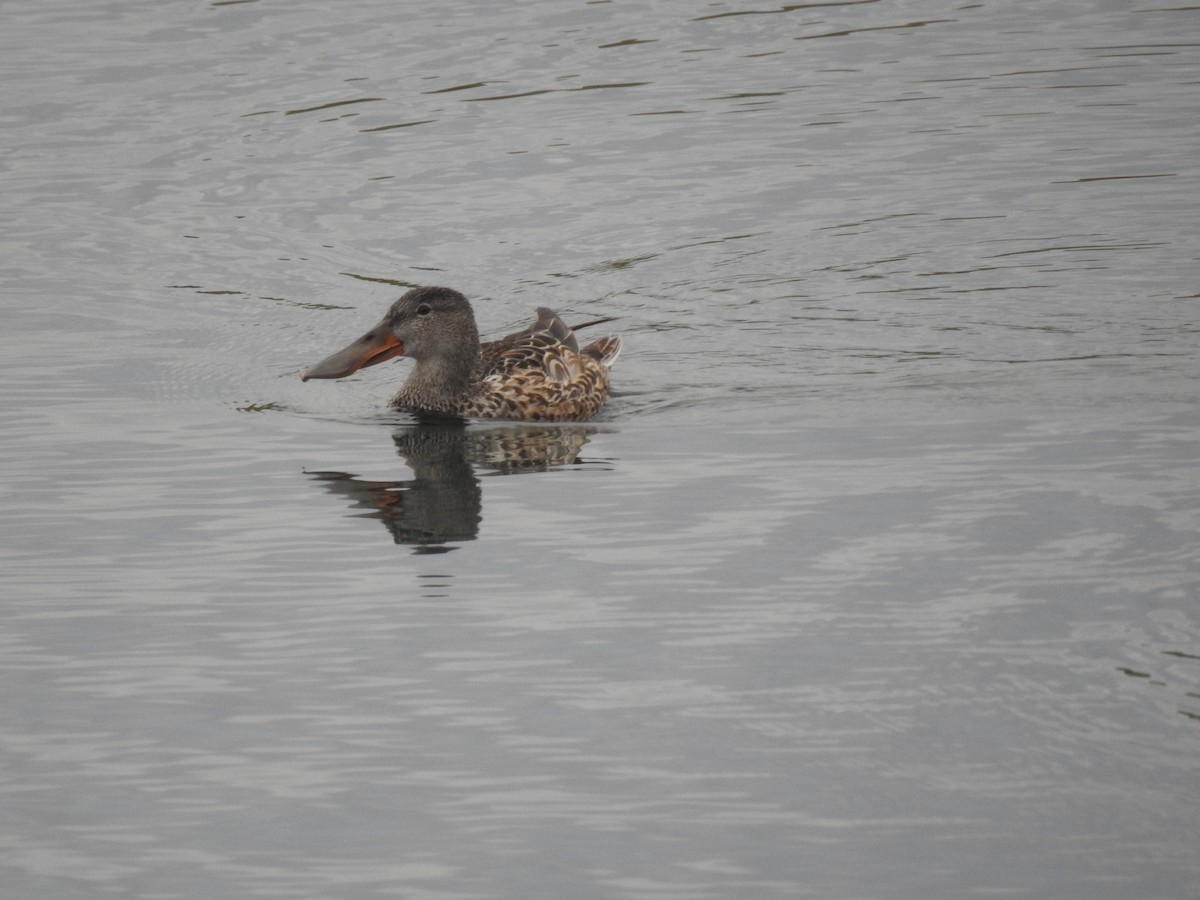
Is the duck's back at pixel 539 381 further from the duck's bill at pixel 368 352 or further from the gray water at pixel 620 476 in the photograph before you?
the duck's bill at pixel 368 352

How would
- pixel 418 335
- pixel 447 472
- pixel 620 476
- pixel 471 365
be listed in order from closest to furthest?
pixel 620 476, pixel 447 472, pixel 418 335, pixel 471 365

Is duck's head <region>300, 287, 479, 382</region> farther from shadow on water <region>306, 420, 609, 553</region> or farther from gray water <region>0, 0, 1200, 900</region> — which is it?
shadow on water <region>306, 420, 609, 553</region>

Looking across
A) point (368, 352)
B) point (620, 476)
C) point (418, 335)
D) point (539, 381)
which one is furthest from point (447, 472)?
point (368, 352)

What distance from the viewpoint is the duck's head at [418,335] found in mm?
13211

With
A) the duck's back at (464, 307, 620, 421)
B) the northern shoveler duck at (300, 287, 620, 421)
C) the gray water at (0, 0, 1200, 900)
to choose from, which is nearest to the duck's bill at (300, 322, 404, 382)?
the northern shoveler duck at (300, 287, 620, 421)

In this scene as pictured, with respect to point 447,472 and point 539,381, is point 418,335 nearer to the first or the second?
point 539,381

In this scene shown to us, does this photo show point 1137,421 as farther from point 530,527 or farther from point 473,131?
point 473,131

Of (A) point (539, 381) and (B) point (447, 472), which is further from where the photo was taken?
(A) point (539, 381)

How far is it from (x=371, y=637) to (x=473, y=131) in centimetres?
1229

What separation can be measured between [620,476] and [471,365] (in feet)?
8.97

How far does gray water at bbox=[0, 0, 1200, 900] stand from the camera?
6707mm

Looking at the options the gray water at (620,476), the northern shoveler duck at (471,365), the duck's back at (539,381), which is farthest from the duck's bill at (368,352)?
the duck's back at (539,381)

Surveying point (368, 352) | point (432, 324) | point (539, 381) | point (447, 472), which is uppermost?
point (432, 324)

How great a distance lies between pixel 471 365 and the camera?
13398 mm
